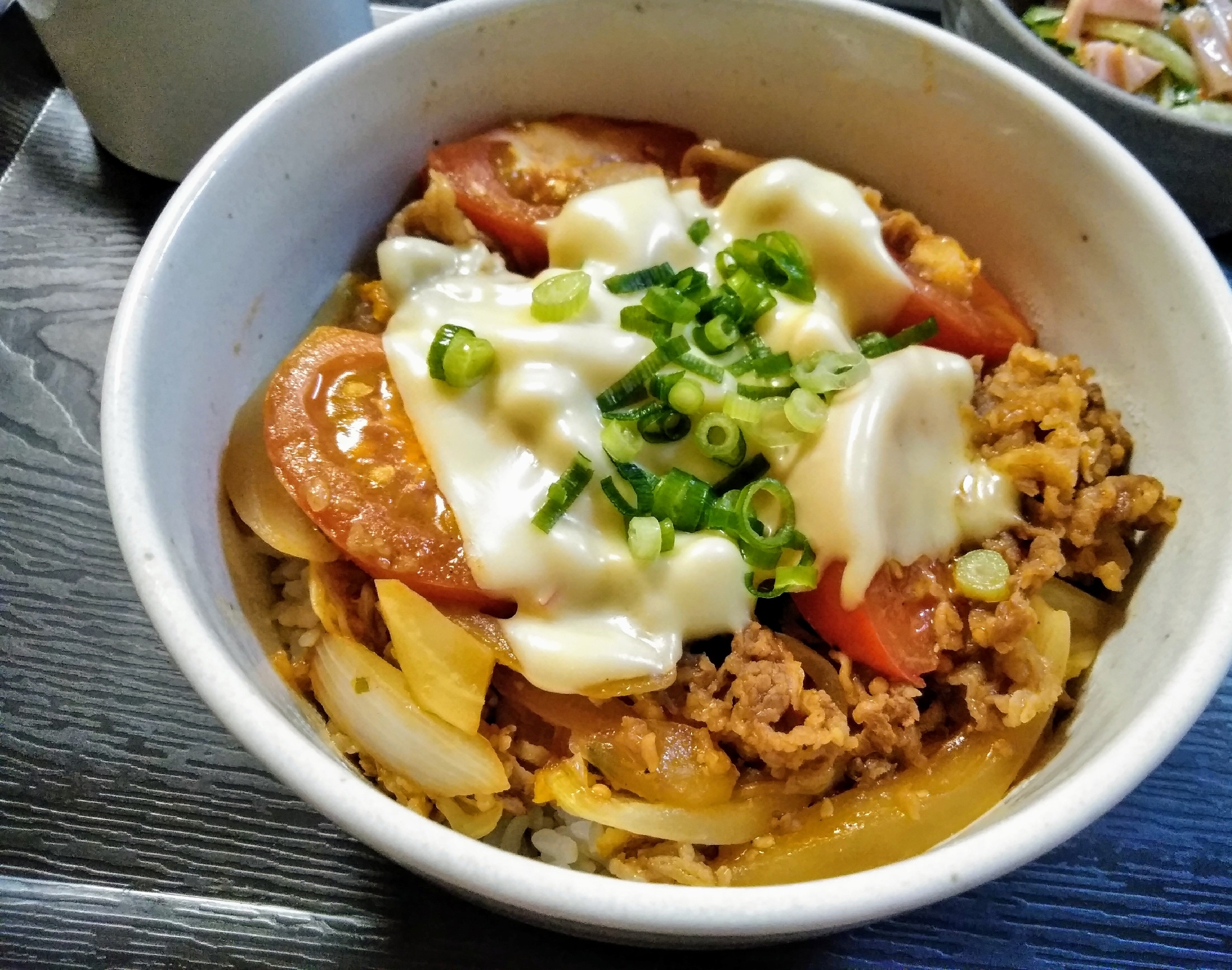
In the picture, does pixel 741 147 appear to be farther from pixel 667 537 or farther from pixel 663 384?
pixel 667 537

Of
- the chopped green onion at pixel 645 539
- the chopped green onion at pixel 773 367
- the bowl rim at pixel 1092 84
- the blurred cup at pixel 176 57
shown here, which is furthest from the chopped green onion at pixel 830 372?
the blurred cup at pixel 176 57

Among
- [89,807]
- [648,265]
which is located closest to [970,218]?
[648,265]

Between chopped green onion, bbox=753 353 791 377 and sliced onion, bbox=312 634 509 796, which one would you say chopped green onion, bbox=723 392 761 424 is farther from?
sliced onion, bbox=312 634 509 796

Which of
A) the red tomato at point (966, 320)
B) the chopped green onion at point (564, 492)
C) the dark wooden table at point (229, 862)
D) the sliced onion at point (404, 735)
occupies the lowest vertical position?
the dark wooden table at point (229, 862)

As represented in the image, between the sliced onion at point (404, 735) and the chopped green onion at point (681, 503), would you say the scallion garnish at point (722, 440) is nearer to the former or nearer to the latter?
the chopped green onion at point (681, 503)

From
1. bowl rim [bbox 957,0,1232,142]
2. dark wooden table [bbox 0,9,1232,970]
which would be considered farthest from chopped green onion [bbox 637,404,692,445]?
bowl rim [bbox 957,0,1232,142]

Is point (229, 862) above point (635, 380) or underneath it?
underneath

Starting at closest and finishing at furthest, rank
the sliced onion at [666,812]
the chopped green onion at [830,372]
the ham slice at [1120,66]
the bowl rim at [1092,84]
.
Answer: the sliced onion at [666,812] → the chopped green onion at [830,372] → the bowl rim at [1092,84] → the ham slice at [1120,66]

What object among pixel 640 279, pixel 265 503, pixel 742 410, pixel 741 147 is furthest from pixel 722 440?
pixel 741 147
